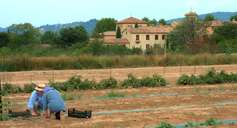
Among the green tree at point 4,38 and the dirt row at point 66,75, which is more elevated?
the green tree at point 4,38

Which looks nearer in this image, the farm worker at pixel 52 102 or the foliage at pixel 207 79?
the farm worker at pixel 52 102

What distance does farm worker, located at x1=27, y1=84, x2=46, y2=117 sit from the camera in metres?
6.27

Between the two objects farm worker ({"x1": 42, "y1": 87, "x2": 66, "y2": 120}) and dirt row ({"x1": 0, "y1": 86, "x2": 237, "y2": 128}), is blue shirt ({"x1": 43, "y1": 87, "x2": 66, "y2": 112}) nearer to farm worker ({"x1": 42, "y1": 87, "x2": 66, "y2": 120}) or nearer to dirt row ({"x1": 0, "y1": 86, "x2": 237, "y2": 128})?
farm worker ({"x1": 42, "y1": 87, "x2": 66, "y2": 120})

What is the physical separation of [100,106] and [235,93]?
5169 millimetres

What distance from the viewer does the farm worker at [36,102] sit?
20.6 ft

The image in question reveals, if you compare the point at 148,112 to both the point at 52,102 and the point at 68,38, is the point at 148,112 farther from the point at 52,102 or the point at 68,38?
the point at 68,38

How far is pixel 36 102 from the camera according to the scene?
646 centimetres

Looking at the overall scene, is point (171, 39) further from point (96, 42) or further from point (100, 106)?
point (100, 106)

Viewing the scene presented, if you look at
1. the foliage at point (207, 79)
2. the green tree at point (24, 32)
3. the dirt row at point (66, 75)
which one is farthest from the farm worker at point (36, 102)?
the green tree at point (24, 32)

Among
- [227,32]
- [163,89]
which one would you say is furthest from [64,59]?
[227,32]

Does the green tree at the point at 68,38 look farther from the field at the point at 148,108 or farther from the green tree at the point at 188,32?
the field at the point at 148,108

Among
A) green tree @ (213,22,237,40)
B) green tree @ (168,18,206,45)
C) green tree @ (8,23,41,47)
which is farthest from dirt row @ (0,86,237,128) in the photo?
green tree @ (8,23,41,47)

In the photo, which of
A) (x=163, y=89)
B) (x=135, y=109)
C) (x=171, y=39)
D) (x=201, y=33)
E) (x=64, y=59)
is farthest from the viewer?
(x=171, y=39)

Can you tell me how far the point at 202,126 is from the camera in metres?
5.61
